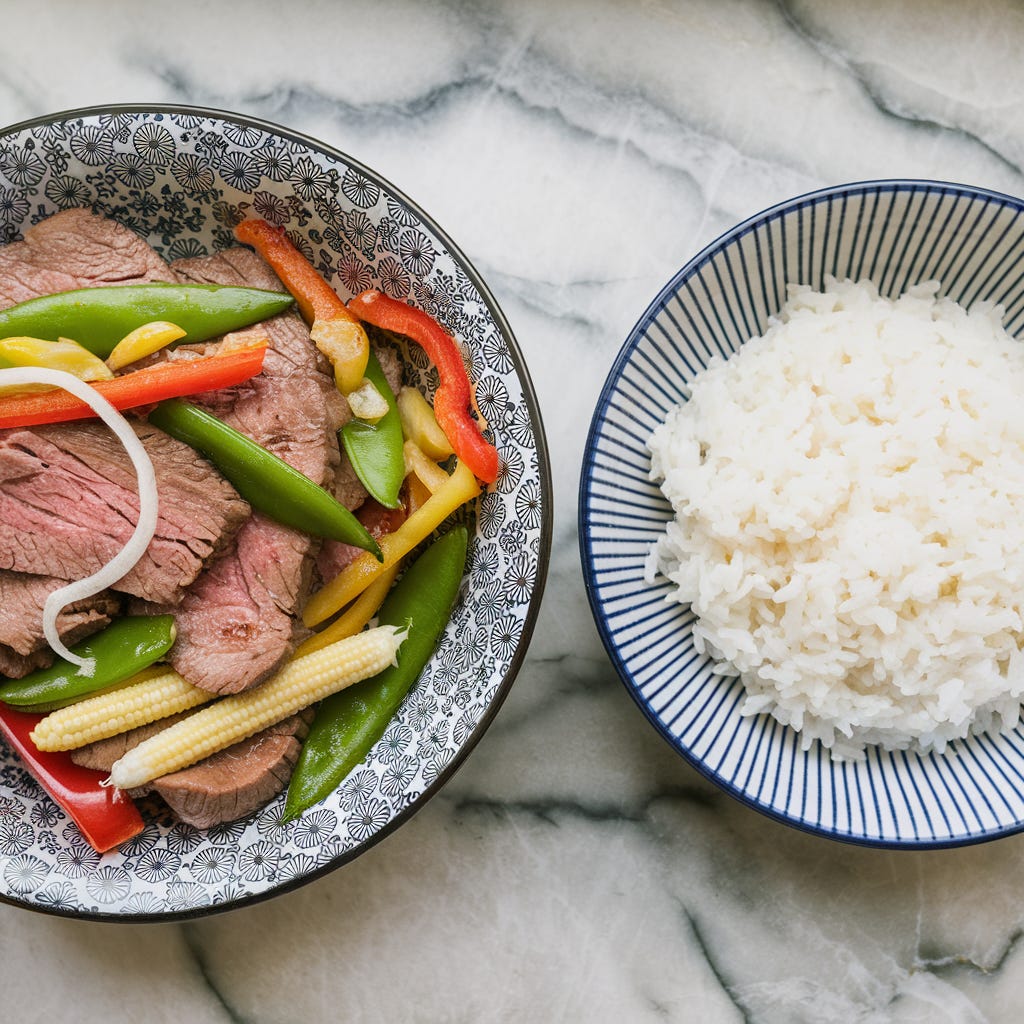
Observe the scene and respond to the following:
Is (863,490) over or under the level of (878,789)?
over

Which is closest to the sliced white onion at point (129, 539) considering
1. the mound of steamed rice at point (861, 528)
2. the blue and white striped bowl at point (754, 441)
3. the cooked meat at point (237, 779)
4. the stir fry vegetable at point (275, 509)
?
the stir fry vegetable at point (275, 509)

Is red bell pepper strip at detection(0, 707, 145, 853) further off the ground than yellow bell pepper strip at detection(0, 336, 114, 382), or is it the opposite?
yellow bell pepper strip at detection(0, 336, 114, 382)

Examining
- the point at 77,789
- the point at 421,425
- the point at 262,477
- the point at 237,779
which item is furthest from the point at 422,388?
the point at 77,789

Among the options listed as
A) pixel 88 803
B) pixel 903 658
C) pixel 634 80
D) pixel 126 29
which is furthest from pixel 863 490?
pixel 126 29

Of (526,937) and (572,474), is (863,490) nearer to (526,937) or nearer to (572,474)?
(572,474)

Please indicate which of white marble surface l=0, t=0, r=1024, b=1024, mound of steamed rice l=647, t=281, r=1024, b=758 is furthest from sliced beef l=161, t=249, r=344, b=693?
mound of steamed rice l=647, t=281, r=1024, b=758

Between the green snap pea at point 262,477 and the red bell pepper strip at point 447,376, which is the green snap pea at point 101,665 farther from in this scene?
the red bell pepper strip at point 447,376

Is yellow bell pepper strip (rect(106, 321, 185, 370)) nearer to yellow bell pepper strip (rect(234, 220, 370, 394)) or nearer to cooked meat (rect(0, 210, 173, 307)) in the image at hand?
cooked meat (rect(0, 210, 173, 307))

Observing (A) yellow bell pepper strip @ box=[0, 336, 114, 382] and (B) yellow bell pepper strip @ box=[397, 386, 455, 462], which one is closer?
(A) yellow bell pepper strip @ box=[0, 336, 114, 382]
